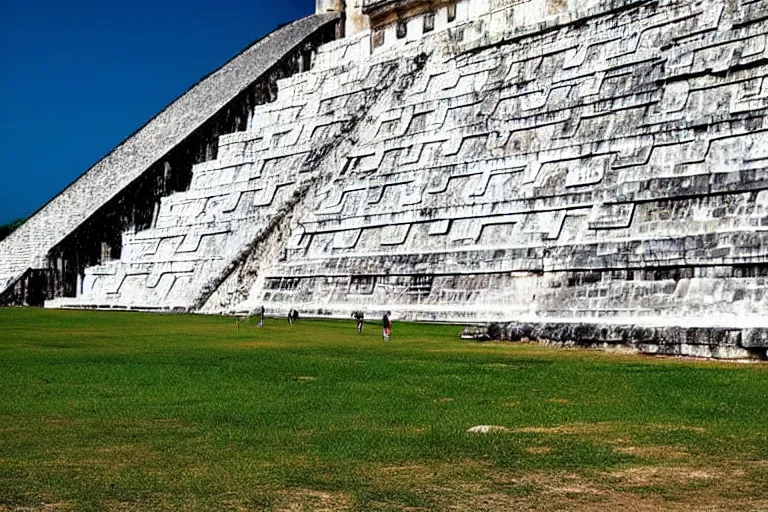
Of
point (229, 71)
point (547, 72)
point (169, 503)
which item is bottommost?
point (169, 503)

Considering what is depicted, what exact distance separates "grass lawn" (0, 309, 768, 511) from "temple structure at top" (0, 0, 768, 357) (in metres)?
2.10

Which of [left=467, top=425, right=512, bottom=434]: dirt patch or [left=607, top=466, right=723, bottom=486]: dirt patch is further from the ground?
[left=467, top=425, right=512, bottom=434]: dirt patch

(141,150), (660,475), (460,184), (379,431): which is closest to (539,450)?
(660,475)

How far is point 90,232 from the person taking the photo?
1909 centimetres

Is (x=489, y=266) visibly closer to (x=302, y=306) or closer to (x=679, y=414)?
(x=302, y=306)

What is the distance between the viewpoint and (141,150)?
69.8 feet

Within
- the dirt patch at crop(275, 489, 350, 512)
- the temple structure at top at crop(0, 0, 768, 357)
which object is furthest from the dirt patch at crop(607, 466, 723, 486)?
the temple structure at top at crop(0, 0, 768, 357)

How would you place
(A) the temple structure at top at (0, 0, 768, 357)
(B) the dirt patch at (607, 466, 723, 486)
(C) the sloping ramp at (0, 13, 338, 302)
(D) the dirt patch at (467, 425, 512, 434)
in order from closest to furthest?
(B) the dirt patch at (607, 466, 723, 486)
(D) the dirt patch at (467, 425, 512, 434)
(A) the temple structure at top at (0, 0, 768, 357)
(C) the sloping ramp at (0, 13, 338, 302)

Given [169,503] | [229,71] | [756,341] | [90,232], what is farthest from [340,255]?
[169,503]

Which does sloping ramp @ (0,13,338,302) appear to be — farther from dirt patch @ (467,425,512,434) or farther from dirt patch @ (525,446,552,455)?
dirt patch @ (525,446,552,455)

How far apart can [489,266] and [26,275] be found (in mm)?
9858

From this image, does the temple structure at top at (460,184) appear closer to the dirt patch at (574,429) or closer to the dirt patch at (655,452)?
the dirt patch at (574,429)

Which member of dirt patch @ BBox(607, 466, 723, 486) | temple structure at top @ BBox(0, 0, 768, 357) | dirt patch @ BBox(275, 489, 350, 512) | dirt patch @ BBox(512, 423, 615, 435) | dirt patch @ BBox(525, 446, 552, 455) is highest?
temple structure at top @ BBox(0, 0, 768, 357)

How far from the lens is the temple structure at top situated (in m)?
10.4
